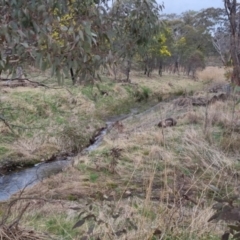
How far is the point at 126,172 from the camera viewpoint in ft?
22.2

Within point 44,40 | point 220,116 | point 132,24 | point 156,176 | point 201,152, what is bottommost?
point 156,176

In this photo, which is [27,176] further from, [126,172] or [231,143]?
[231,143]

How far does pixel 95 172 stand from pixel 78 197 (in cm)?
118

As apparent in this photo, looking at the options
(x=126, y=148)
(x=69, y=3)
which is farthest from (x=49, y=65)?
(x=126, y=148)

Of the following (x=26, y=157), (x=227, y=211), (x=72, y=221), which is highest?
(x=227, y=211)

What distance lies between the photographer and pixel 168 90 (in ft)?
71.5

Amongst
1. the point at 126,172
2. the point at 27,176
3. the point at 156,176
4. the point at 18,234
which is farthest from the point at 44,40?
the point at 27,176

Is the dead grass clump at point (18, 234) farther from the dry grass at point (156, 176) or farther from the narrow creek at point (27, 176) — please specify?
the narrow creek at point (27, 176)

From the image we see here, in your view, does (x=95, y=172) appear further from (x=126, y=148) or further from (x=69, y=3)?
(x=69, y=3)

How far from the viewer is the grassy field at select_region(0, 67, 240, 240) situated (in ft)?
10.6

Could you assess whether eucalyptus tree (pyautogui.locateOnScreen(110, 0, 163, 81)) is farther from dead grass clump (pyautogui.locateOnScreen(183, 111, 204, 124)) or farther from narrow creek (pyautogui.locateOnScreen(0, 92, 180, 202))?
dead grass clump (pyautogui.locateOnScreen(183, 111, 204, 124))

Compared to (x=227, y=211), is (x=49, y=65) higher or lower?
higher

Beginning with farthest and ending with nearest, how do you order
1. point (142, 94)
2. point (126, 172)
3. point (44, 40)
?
point (142, 94)
point (126, 172)
point (44, 40)

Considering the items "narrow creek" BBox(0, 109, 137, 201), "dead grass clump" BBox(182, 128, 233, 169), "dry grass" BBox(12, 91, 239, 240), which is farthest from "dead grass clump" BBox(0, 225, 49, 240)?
"dead grass clump" BBox(182, 128, 233, 169)
